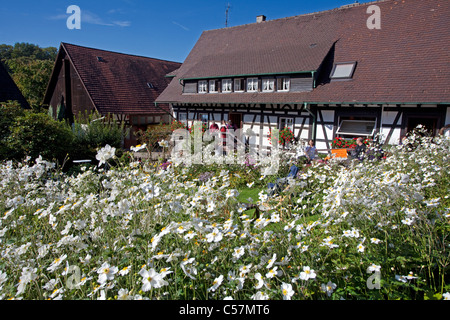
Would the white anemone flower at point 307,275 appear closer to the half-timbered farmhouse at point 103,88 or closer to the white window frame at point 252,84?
the white window frame at point 252,84

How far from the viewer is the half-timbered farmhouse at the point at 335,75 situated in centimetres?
1009

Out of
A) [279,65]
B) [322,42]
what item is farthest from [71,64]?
[322,42]

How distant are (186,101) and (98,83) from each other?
6301 millimetres

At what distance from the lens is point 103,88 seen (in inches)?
714

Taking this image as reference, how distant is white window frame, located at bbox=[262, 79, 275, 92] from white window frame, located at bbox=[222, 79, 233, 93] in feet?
6.11

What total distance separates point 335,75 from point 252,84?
3837mm

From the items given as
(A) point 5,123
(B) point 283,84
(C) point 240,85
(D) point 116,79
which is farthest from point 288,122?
(D) point 116,79

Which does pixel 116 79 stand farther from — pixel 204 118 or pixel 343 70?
pixel 343 70

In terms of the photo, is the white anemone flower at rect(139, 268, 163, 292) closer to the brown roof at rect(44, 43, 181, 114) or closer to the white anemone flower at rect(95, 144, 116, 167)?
the white anemone flower at rect(95, 144, 116, 167)

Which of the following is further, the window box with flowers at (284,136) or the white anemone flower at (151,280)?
the window box with flowers at (284,136)

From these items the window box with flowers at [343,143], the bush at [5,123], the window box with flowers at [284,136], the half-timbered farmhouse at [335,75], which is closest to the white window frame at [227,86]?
the half-timbered farmhouse at [335,75]

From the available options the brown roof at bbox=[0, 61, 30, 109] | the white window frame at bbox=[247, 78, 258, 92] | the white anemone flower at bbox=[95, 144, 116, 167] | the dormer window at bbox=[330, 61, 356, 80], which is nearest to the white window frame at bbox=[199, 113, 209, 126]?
the white window frame at bbox=[247, 78, 258, 92]

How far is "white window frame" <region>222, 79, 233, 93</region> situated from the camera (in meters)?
14.8

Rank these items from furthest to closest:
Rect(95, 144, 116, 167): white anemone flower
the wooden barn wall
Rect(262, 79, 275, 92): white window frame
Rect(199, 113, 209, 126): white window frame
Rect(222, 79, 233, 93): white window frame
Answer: the wooden barn wall, Rect(199, 113, 209, 126): white window frame, Rect(222, 79, 233, 93): white window frame, Rect(262, 79, 275, 92): white window frame, Rect(95, 144, 116, 167): white anemone flower
